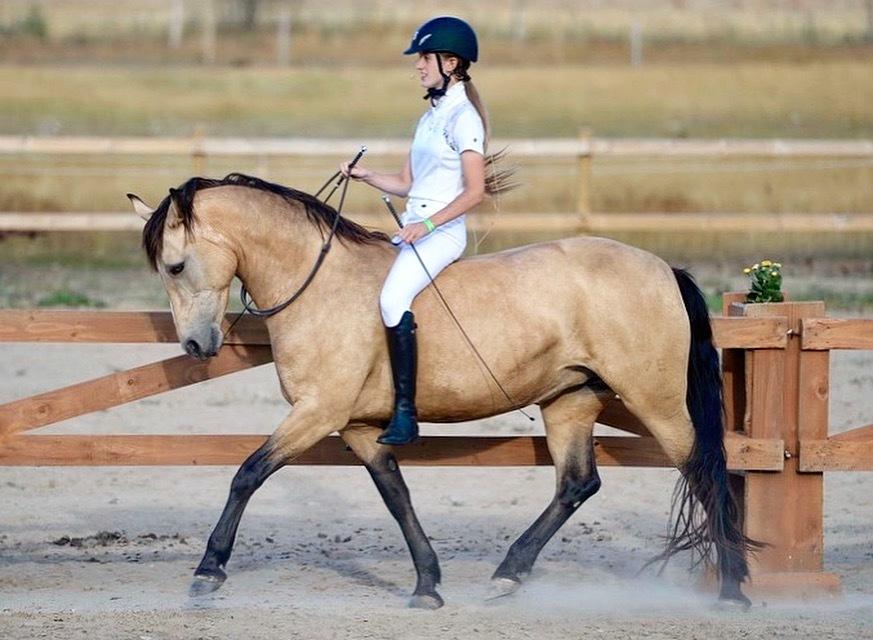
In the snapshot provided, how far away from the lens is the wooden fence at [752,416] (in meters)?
6.45

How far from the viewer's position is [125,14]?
39.2 meters

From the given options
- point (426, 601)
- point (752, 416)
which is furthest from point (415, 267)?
point (752, 416)

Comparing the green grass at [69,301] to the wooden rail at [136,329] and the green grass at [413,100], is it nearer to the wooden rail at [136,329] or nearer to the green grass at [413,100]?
the wooden rail at [136,329]

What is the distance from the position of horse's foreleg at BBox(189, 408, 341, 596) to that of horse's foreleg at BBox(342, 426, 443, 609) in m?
0.29

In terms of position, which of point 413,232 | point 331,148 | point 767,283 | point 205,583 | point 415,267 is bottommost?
point 205,583

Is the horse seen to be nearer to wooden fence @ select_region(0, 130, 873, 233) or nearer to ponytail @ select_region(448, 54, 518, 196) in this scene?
ponytail @ select_region(448, 54, 518, 196)

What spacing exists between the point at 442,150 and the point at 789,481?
2046mm

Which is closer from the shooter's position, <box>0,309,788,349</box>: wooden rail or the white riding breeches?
the white riding breeches

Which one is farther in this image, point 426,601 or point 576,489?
point 576,489

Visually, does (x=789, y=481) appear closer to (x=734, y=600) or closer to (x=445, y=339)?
(x=734, y=600)

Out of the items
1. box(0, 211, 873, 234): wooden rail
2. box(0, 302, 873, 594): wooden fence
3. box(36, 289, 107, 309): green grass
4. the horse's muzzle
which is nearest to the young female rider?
the horse's muzzle

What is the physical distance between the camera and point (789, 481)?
654 centimetres

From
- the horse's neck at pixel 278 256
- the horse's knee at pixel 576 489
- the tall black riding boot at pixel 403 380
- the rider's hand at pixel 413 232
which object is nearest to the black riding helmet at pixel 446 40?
the rider's hand at pixel 413 232

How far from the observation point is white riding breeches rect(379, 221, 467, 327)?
5973 millimetres
